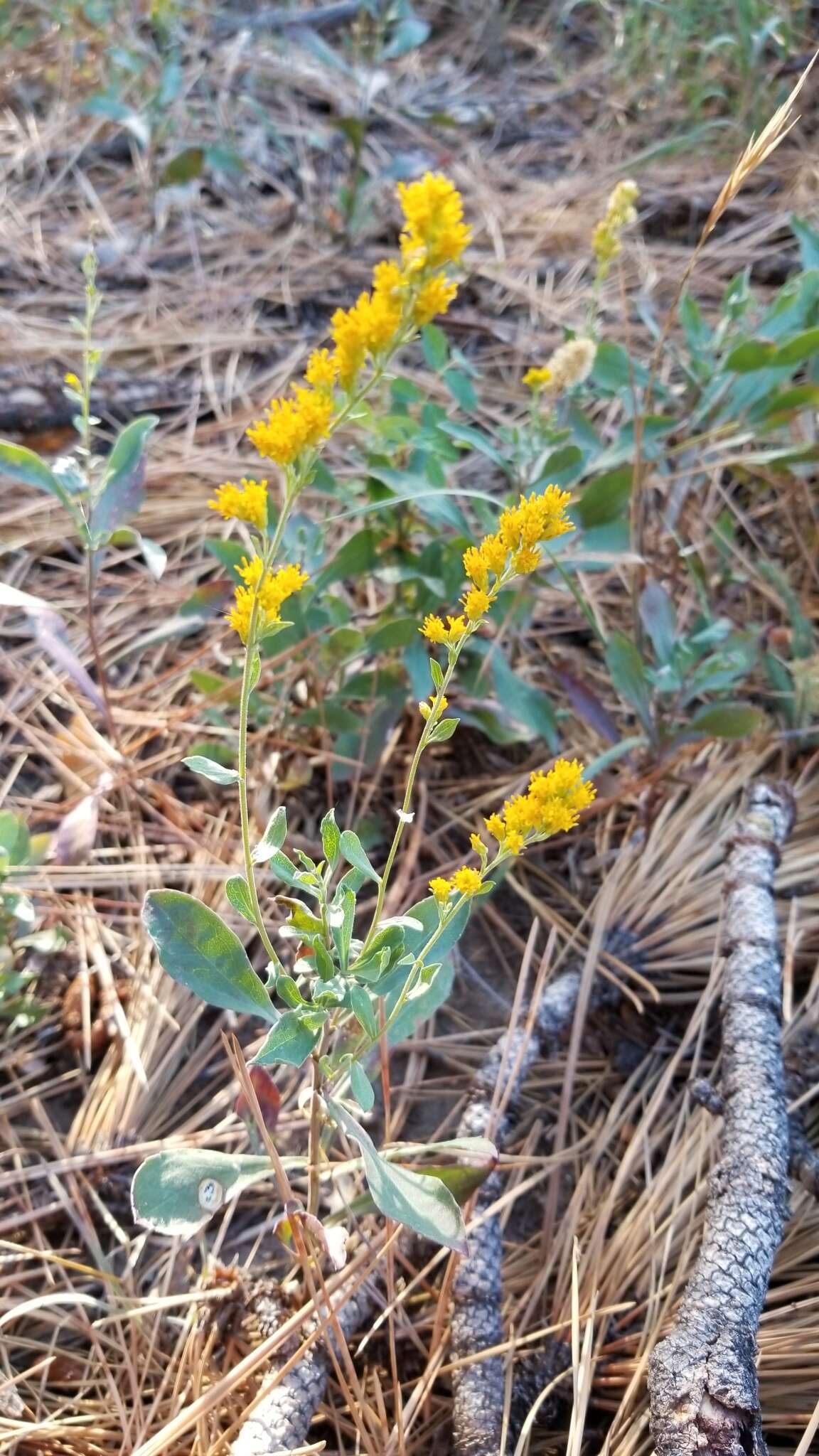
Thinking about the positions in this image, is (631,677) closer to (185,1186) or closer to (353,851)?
(353,851)

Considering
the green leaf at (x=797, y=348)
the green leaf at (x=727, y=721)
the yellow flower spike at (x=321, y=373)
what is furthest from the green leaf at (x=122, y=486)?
the green leaf at (x=797, y=348)

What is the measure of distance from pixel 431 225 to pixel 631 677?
815 mm

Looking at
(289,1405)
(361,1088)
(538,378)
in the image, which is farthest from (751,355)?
(289,1405)

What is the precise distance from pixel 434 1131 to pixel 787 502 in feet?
4.76

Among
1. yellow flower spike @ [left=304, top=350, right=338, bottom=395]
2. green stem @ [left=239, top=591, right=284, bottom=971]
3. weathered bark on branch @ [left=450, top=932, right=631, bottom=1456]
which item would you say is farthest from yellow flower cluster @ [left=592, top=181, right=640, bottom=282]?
weathered bark on branch @ [left=450, top=932, right=631, bottom=1456]

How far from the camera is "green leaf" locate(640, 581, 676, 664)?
1731 millimetres

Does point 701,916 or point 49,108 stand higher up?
point 49,108

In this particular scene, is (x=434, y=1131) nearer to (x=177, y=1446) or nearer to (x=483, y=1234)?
(x=483, y=1234)

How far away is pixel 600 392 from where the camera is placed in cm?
189

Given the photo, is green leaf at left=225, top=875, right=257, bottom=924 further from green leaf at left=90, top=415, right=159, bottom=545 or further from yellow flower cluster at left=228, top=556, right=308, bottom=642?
green leaf at left=90, top=415, right=159, bottom=545

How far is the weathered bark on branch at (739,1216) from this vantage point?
93 cm

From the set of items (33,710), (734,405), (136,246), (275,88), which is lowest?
(33,710)

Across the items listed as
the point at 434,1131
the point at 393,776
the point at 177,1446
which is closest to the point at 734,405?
the point at 393,776

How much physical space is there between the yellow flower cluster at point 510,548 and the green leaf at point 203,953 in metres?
0.39
